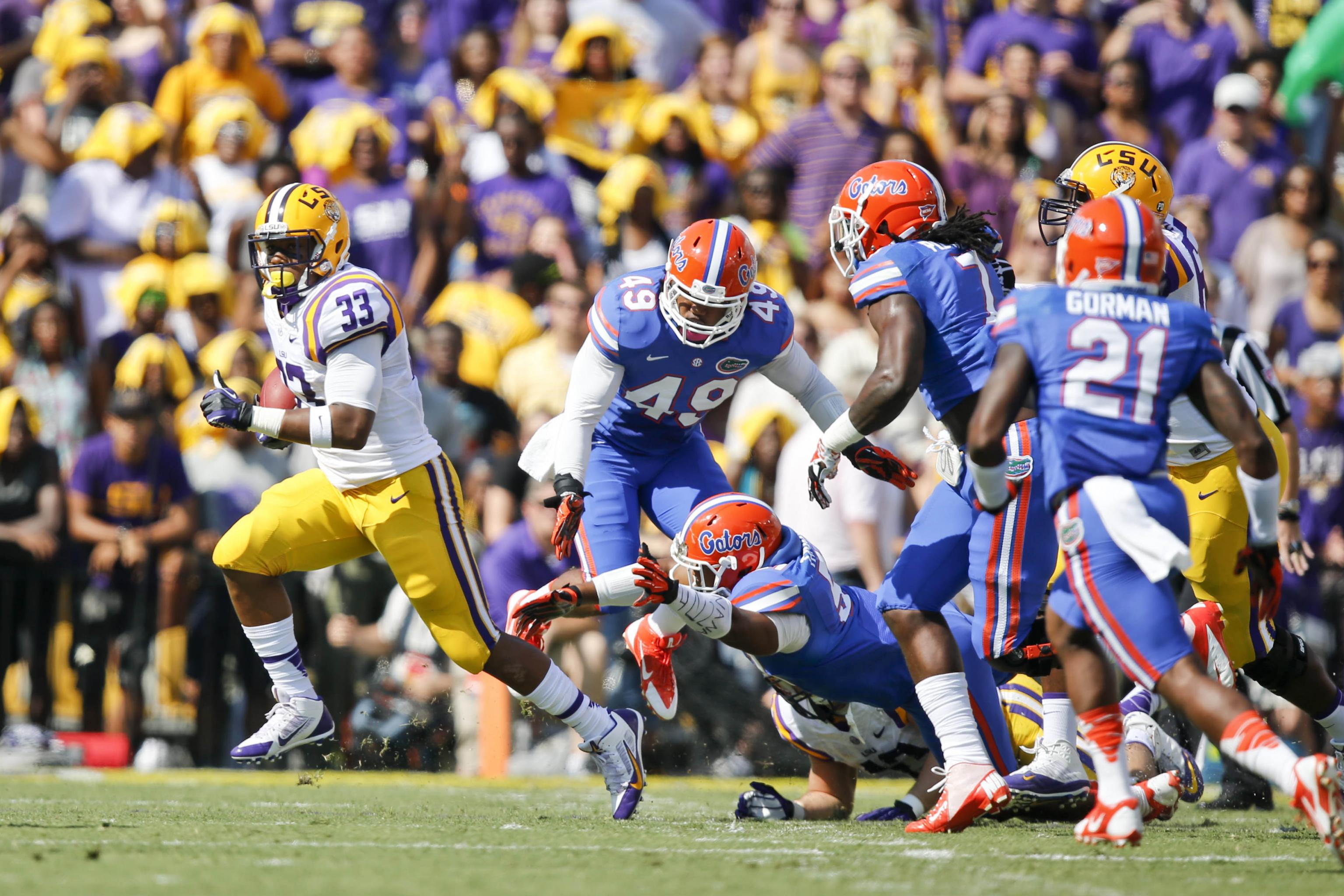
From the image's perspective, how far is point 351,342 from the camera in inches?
246

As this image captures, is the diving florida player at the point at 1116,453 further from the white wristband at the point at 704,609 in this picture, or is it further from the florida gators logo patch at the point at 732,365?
the florida gators logo patch at the point at 732,365

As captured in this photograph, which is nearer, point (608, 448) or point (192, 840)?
point (192, 840)

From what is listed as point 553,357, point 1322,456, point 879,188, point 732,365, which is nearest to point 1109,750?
point 879,188

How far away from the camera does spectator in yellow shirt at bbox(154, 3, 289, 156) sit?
1232cm

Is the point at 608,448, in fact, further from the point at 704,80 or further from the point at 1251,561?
the point at 704,80

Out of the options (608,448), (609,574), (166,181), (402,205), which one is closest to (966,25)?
(402,205)

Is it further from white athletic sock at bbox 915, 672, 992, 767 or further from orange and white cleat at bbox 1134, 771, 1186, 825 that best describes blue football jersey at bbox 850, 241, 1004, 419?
orange and white cleat at bbox 1134, 771, 1186, 825

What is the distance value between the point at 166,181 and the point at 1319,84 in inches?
344

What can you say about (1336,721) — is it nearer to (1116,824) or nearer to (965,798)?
(965,798)

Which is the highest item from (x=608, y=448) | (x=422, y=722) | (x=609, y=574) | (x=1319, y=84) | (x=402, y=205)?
(x=1319, y=84)

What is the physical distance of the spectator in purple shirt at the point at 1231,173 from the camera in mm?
11445

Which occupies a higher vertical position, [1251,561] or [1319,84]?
[1319,84]

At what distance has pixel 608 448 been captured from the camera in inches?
276

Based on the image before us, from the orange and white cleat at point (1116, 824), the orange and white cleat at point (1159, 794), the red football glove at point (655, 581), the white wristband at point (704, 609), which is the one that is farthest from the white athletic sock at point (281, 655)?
the orange and white cleat at point (1159, 794)
